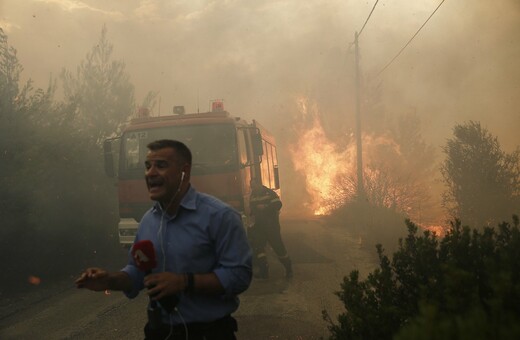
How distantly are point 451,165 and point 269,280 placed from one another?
731 cm


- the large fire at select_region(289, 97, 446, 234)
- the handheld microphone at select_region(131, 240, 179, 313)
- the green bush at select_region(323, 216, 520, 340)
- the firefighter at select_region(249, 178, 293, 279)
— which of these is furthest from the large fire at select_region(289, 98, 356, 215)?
the handheld microphone at select_region(131, 240, 179, 313)

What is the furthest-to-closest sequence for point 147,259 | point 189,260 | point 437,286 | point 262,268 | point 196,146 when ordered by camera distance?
1. point 196,146
2. point 262,268
3. point 437,286
4. point 189,260
5. point 147,259

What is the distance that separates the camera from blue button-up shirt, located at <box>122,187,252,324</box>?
203 cm

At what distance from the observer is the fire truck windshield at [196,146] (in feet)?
23.5

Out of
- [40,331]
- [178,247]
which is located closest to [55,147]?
[40,331]

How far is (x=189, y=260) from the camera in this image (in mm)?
2062

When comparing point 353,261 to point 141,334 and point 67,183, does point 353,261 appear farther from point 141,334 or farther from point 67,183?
point 67,183

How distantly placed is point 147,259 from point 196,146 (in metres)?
5.50

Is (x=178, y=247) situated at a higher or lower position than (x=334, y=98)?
lower

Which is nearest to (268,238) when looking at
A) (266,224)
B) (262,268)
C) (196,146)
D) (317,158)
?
(266,224)

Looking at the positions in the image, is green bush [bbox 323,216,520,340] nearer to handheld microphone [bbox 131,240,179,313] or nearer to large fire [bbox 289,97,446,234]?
handheld microphone [bbox 131,240,179,313]

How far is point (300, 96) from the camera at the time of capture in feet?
88.6

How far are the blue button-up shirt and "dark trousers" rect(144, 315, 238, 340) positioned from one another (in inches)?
1.6

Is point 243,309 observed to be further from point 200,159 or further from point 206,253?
point 206,253
